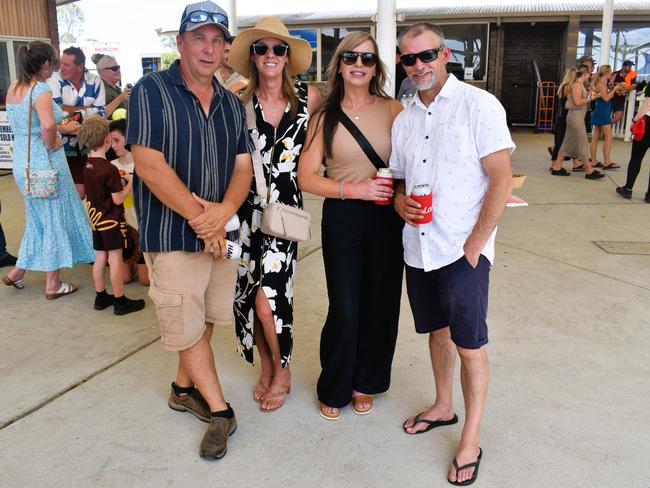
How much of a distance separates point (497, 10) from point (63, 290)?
16.0 m

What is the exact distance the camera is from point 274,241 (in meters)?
2.96

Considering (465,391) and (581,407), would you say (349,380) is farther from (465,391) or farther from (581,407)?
(581,407)

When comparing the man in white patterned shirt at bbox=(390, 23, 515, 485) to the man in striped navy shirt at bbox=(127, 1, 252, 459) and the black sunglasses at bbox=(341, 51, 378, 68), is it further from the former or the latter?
the man in striped navy shirt at bbox=(127, 1, 252, 459)

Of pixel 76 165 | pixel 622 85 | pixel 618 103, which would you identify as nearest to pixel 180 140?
pixel 76 165

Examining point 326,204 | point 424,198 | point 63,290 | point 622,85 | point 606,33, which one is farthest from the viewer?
point 606,33

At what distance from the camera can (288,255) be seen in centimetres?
302

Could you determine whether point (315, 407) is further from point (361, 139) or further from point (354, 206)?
point (361, 139)

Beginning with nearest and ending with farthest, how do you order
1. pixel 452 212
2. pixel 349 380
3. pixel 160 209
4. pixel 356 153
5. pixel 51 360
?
1. pixel 452 212
2. pixel 160 209
3. pixel 356 153
4. pixel 349 380
5. pixel 51 360

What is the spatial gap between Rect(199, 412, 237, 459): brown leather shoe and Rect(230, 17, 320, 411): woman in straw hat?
289 mm

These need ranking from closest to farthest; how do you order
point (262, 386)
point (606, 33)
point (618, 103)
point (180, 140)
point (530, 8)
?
point (180, 140) → point (262, 386) → point (606, 33) → point (618, 103) → point (530, 8)

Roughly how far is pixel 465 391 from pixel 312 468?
2.35ft

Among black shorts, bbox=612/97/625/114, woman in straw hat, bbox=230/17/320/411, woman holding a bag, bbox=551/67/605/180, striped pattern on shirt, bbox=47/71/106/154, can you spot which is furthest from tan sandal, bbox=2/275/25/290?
black shorts, bbox=612/97/625/114

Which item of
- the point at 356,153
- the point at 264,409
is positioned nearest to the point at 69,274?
the point at 264,409

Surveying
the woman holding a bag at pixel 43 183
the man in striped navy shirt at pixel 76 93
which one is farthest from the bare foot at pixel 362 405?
the man in striped navy shirt at pixel 76 93
